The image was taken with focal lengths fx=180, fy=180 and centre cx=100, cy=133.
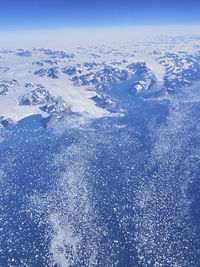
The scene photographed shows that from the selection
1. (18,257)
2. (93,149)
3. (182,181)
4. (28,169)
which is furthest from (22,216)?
(182,181)

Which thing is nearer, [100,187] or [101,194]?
[101,194]

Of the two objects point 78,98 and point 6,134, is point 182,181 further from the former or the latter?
point 78,98

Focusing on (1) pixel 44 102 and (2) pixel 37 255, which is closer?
(2) pixel 37 255

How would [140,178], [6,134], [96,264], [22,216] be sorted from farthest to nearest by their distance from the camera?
[6,134] → [140,178] → [22,216] → [96,264]

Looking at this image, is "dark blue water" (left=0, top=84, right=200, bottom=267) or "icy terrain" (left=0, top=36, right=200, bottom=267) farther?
"icy terrain" (left=0, top=36, right=200, bottom=267)

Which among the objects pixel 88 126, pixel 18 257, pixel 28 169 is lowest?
pixel 18 257

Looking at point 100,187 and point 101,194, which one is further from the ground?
point 100,187

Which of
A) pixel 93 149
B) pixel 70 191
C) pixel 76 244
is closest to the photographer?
pixel 76 244

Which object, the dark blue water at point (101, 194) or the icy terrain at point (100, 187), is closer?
the dark blue water at point (101, 194)
